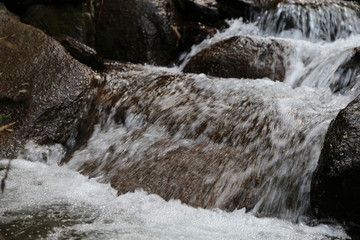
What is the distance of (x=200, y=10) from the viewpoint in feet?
28.4

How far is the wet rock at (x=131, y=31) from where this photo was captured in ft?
26.9

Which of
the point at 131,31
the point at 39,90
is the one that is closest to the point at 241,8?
the point at 131,31

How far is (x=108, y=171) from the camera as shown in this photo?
183 inches

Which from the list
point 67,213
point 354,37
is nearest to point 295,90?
point 354,37

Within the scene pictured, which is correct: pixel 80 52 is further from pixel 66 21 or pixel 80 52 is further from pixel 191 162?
pixel 191 162

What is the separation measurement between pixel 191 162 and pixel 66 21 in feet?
14.3

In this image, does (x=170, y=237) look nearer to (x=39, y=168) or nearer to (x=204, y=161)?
(x=204, y=161)

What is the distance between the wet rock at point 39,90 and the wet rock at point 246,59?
5.95 ft

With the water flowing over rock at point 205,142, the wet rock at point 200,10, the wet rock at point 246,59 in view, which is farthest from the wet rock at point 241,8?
the water flowing over rock at point 205,142

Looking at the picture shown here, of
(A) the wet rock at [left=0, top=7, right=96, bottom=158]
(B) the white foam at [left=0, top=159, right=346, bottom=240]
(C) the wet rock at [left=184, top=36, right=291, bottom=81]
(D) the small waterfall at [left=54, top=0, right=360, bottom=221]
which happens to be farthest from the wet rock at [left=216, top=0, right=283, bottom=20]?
(B) the white foam at [left=0, top=159, right=346, bottom=240]

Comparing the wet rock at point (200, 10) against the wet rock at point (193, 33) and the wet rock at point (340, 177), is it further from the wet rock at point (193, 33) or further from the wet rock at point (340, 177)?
the wet rock at point (340, 177)

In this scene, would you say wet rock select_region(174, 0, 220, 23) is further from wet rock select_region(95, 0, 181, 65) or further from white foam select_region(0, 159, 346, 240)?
white foam select_region(0, 159, 346, 240)

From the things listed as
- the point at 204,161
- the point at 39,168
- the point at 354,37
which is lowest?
the point at 39,168

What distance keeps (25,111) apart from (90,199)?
6.87 ft
